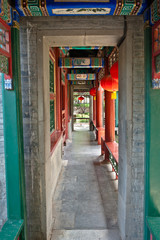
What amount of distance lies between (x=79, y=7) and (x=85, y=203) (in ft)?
12.1

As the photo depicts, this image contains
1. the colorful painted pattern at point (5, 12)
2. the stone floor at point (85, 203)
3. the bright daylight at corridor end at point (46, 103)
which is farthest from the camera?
the stone floor at point (85, 203)

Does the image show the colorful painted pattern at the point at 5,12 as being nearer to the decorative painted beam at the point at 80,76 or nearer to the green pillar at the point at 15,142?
the green pillar at the point at 15,142

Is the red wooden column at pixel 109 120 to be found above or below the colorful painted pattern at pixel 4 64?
below

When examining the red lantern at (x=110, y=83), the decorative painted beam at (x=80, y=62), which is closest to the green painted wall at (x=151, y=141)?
the red lantern at (x=110, y=83)

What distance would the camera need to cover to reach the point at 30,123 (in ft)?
8.52

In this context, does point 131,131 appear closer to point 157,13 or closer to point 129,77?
point 129,77

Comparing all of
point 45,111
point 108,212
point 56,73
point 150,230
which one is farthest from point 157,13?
point 56,73

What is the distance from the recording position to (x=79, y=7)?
84.4 inches

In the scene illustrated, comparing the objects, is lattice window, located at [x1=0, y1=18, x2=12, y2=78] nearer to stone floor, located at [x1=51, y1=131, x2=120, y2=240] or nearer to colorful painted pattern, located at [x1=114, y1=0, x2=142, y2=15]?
colorful painted pattern, located at [x1=114, y1=0, x2=142, y2=15]

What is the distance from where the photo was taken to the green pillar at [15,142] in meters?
2.35

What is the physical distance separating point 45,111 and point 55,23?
125 cm

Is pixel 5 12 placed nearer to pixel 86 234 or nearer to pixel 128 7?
pixel 128 7

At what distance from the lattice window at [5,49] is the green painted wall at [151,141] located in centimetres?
178

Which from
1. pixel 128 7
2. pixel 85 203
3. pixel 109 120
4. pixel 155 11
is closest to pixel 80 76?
pixel 109 120
